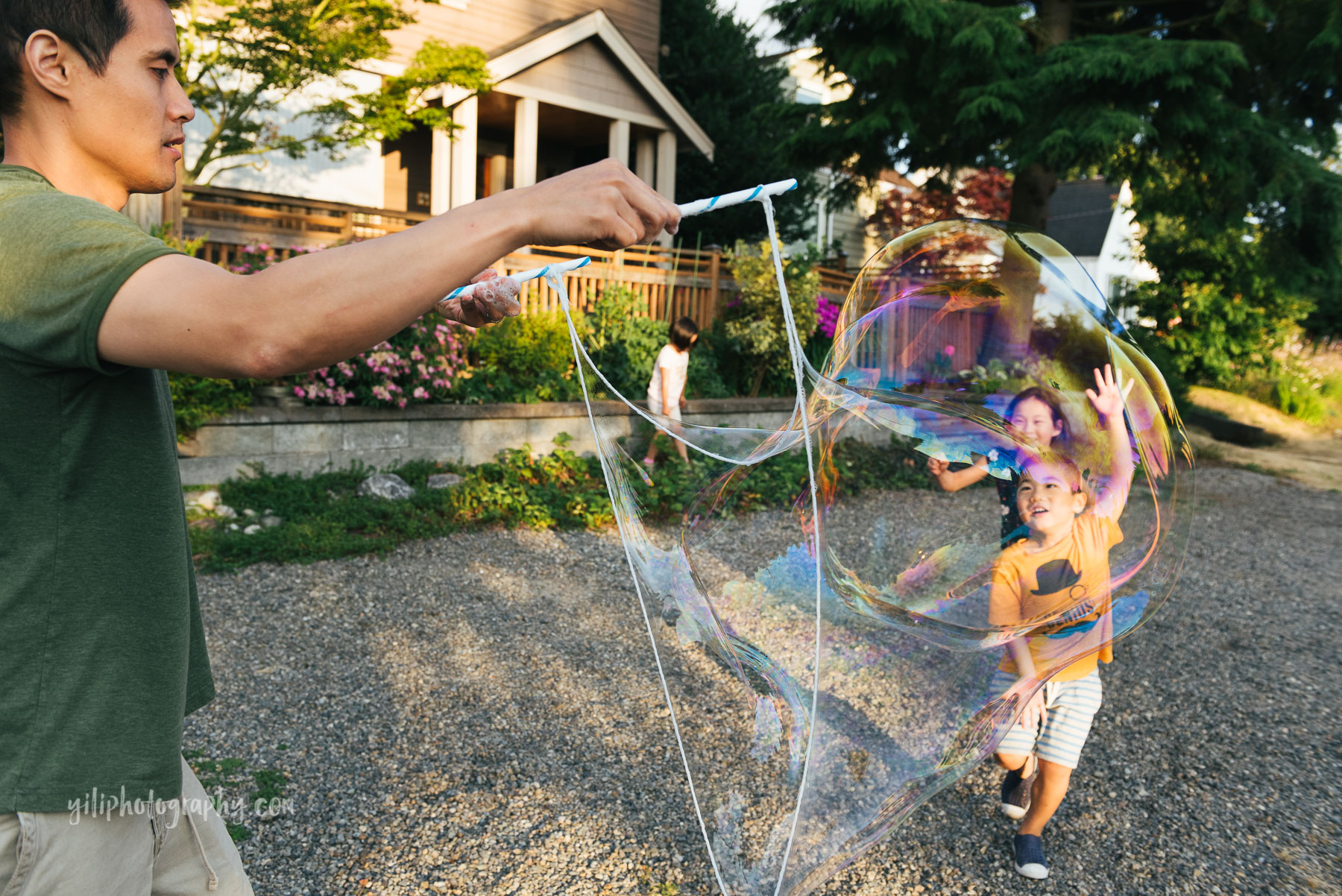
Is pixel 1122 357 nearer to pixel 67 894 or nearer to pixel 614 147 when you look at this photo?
pixel 67 894

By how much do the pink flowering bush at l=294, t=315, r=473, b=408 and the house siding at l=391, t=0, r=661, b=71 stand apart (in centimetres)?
546

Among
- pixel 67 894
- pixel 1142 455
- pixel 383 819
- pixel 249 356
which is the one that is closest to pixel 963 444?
pixel 1142 455

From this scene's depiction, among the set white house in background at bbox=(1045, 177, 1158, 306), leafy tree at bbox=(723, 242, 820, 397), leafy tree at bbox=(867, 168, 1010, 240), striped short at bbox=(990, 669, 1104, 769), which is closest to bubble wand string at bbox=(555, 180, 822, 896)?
striped short at bbox=(990, 669, 1104, 769)

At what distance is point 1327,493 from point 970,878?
32.2ft

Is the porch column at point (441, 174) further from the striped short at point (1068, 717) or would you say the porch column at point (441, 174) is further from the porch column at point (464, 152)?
the striped short at point (1068, 717)

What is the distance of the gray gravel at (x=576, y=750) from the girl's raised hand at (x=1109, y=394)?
143cm

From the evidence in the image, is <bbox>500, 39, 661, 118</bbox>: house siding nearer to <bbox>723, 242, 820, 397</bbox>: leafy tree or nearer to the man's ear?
<bbox>723, 242, 820, 397</bbox>: leafy tree

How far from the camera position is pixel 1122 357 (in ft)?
7.39

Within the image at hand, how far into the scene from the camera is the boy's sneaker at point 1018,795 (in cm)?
284

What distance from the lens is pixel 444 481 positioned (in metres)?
6.73

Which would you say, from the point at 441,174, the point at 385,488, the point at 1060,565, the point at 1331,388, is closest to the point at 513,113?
the point at 441,174

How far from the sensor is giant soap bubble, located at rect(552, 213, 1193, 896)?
80.3 inches

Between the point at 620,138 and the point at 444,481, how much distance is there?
285 inches

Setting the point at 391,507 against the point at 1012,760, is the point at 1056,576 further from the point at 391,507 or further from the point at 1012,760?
the point at 391,507
